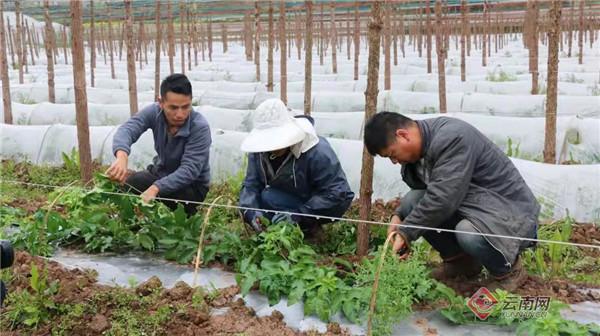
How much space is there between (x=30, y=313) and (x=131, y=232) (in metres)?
0.89

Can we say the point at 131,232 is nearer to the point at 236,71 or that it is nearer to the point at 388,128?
the point at 388,128

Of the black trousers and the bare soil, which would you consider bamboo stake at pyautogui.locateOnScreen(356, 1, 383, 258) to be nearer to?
the bare soil

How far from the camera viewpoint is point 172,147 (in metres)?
3.67

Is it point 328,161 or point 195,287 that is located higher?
point 328,161

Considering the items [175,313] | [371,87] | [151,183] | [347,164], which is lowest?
[175,313]

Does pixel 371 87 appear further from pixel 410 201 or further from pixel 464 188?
pixel 464 188

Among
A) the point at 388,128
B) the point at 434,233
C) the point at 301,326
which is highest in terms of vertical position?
the point at 388,128

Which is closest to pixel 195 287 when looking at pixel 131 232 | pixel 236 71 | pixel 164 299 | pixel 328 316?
pixel 164 299

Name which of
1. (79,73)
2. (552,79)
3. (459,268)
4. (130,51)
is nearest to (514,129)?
(552,79)

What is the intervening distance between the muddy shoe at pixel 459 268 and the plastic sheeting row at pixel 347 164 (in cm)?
157

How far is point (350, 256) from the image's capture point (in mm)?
3129

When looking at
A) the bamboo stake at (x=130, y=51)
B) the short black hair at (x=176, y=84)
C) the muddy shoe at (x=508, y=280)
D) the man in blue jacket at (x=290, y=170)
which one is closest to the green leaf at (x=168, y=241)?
the man in blue jacket at (x=290, y=170)

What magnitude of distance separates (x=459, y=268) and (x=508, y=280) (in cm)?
24

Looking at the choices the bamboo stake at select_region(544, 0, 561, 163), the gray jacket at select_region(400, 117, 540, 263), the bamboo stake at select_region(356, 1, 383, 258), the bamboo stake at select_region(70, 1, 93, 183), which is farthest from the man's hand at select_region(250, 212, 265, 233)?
the bamboo stake at select_region(544, 0, 561, 163)
